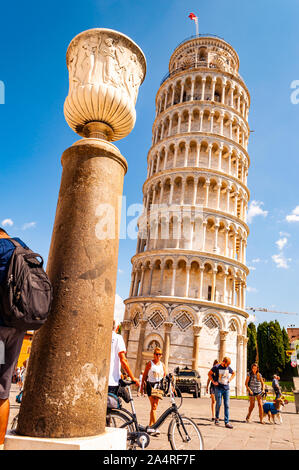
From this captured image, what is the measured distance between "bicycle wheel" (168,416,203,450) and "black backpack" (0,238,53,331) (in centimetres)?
341

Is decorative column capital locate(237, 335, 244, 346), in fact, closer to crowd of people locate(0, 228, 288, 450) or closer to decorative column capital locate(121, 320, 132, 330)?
decorative column capital locate(121, 320, 132, 330)

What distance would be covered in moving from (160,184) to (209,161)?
5.03m

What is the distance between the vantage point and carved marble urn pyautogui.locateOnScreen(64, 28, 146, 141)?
3.44 metres

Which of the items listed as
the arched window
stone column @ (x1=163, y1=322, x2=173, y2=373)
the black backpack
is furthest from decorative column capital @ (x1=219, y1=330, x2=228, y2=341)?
the black backpack

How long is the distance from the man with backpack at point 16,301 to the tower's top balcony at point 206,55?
126 feet

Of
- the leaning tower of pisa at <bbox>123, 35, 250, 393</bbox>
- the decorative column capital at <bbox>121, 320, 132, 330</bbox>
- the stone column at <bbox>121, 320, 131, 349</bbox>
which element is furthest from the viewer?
the decorative column capital at <bbox>121, 320, 132, 330</bbox>

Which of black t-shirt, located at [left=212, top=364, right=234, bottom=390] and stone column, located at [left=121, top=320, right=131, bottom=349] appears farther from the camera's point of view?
stone column, located at [left=121, top=320, right=131, bottom=349]

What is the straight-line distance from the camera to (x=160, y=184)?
32.9 m

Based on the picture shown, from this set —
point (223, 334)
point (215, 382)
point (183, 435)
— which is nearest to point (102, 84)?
point (183, 435)

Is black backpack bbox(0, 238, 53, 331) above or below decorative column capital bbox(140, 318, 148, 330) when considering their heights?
below

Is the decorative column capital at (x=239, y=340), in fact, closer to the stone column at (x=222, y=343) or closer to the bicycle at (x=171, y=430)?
the stone column at (x=222, y=343)

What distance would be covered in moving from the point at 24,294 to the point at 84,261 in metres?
0.64

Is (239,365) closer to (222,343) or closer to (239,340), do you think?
(239,340)
